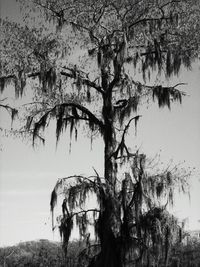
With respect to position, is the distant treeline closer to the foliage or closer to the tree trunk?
the foliage

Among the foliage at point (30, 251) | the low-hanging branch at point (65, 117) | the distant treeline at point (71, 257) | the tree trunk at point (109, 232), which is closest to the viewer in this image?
the tree trunk at point (109, 232)

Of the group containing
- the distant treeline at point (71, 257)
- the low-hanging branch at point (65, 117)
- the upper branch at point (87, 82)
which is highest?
the upper branch at point (87, 82)

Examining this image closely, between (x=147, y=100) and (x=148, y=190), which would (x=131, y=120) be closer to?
(x=147, y=100)

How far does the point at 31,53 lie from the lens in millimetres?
11680

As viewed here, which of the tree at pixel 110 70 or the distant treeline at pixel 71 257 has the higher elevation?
the tree at pixel 110 70

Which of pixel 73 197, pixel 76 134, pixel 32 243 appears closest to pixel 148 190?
pixel 73 197

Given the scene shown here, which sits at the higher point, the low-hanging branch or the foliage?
the low-hanging branch

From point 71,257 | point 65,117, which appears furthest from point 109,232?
point 71,257

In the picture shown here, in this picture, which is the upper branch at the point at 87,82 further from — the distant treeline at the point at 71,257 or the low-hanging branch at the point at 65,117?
the distant treeline at the point at 71,257

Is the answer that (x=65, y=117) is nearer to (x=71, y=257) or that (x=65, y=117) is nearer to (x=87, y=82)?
(x=87, y=82)

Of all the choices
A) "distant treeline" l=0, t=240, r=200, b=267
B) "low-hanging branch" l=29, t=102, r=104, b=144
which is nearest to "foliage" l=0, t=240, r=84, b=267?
"distant treeline" l=0, t=240, r=200, b=267

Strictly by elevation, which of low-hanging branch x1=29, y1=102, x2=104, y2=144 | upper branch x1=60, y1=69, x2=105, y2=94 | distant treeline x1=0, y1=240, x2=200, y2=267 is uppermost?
upper branch x1=60, y1=69, x2=105, y2=94

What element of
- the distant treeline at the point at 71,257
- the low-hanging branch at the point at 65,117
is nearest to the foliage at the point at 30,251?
the distant treeline at the point at 71,257

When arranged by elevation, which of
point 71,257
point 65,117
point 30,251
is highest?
point 65,117
